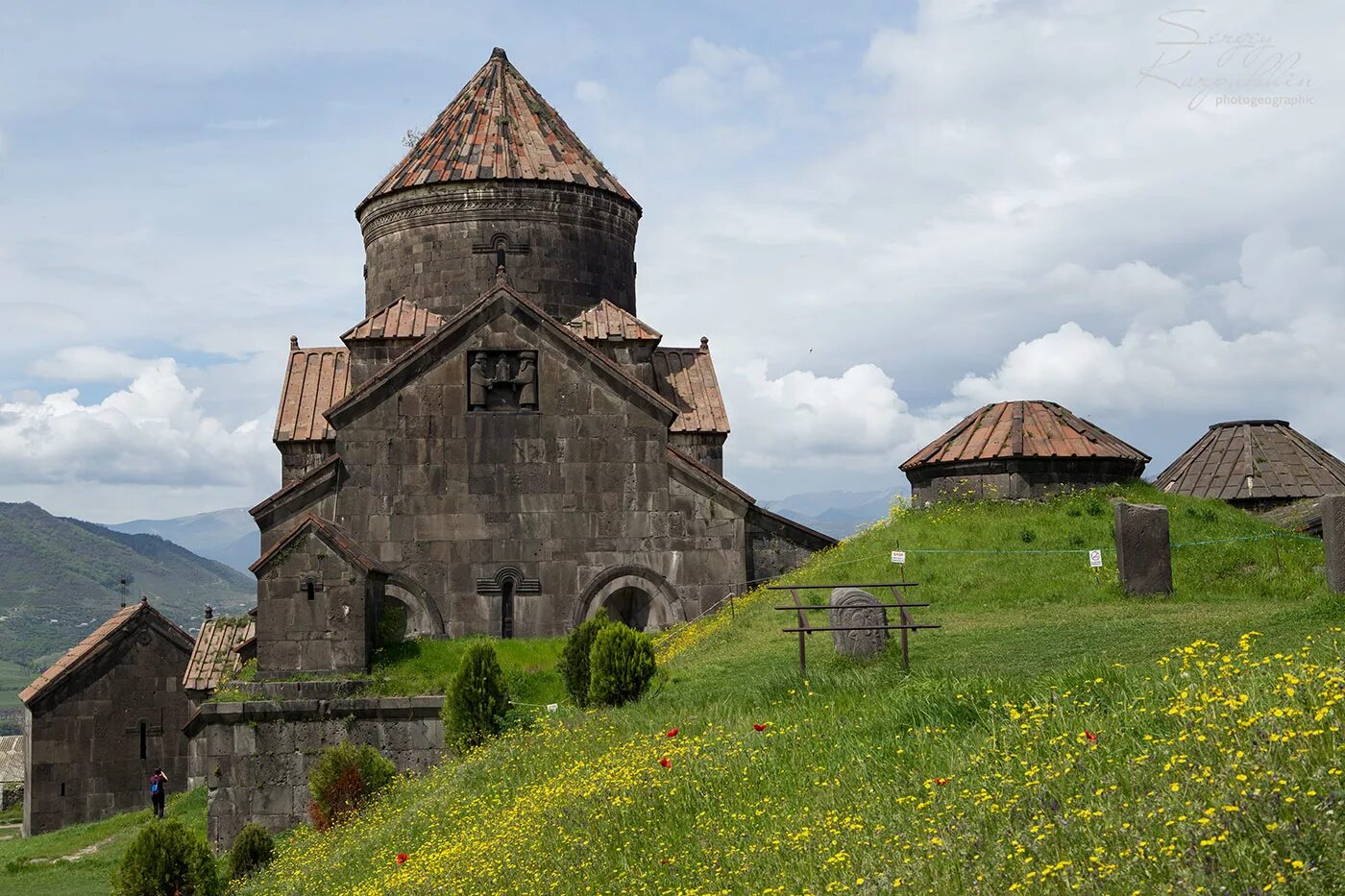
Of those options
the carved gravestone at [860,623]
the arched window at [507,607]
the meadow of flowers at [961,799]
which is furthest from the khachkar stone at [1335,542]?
the arched window at [507,607]

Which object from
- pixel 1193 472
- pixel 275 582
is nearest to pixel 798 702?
pixel 275 582

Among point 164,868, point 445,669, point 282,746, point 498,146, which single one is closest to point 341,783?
point 282,746

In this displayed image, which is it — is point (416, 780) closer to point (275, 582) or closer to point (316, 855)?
point (316, 855)

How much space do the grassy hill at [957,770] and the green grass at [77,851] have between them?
4840 mm

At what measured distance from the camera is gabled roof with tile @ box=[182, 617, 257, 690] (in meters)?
23.0

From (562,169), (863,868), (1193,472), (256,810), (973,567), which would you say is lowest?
(256,810)

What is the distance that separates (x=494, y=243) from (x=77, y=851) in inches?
440

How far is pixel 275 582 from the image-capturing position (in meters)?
16.2

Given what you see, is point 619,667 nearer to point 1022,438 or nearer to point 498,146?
point 1022,438

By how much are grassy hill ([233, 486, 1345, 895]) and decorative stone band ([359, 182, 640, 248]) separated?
32.5 ft

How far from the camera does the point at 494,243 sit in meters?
22.6

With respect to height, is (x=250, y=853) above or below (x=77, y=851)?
above

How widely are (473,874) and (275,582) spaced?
342 inches

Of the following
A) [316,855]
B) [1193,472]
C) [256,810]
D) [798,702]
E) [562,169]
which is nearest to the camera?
[798,702]
